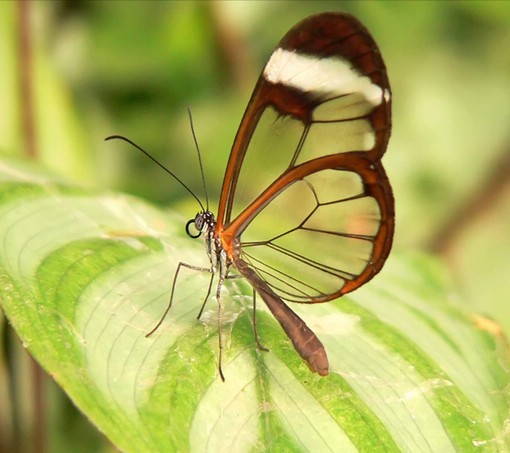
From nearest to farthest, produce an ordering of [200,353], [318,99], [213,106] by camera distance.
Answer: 1. [200,353]
2. [318,99]
3. [213,106]

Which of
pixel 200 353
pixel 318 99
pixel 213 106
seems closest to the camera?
pixel 200 353

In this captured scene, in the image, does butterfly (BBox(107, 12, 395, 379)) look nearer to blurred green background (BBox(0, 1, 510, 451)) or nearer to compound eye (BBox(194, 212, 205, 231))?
compound eye (BBox(194, 212, 205, 231))

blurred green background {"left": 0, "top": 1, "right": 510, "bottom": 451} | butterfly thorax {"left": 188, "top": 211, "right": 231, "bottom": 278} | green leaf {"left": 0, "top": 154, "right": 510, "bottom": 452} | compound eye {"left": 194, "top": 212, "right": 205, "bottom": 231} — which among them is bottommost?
green leaf {"left": 0, "top": 154, "right": 510, "bottom": 452}

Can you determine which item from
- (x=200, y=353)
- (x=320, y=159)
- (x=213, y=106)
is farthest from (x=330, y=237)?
(x=213, y=106)

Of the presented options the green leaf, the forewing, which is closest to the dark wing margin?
the forewing

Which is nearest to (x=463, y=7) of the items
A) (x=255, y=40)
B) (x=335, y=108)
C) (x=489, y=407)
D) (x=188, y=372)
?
(x=255, y=40)

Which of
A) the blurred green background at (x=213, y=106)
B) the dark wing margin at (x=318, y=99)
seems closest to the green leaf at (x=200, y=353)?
the dark wing margin at (x=318, y=99)

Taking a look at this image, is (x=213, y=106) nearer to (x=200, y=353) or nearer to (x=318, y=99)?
(x=318, y=99)

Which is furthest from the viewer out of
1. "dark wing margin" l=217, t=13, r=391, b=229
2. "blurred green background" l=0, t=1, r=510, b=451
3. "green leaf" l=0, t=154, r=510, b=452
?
"blurred green background" l=0, t=1, r=510, b=451

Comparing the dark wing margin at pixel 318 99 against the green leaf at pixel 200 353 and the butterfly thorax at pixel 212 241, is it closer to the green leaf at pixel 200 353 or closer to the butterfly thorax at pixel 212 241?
the butterfly thorax at pixel 212 241
